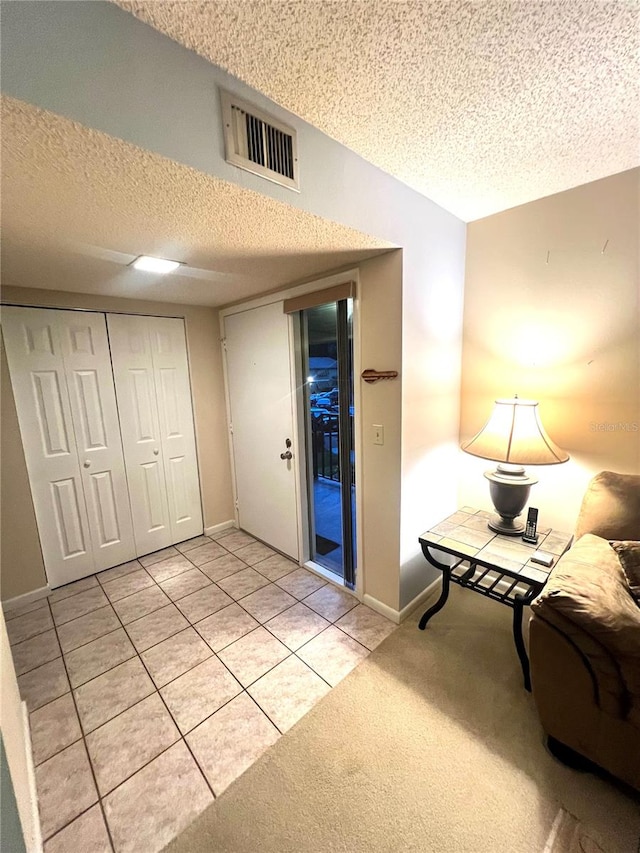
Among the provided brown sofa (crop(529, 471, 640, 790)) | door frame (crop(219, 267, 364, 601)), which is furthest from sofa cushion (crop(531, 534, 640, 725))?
door frame (crop(219, 267, 364, 601))

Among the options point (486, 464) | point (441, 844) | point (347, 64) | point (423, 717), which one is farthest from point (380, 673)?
point (347, 64)

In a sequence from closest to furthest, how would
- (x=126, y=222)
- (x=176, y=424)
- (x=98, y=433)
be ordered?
1. (x=126, y=222)
2. (x=98, y=433)
3. (x=176, y=424)

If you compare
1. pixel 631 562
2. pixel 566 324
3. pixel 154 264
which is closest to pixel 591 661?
pixel 631 562

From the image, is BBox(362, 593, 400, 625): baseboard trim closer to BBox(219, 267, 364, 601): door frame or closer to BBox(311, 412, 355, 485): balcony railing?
BBox(219, 267, 364, 601): door frame

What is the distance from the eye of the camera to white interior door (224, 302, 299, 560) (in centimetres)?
255

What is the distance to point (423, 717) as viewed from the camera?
1.48 m

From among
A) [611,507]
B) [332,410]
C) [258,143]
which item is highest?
[258,143]

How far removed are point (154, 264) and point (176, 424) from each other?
1475 mm

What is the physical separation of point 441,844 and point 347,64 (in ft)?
8.00

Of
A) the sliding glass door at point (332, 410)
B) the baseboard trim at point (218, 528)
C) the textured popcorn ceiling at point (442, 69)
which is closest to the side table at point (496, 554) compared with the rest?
the sliding glass door at point (332, 410)

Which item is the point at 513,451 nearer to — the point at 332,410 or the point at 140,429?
the point at 332,410

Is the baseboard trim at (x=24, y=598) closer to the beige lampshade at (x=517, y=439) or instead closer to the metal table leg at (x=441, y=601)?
the metal table leg at (x=441, y=601)

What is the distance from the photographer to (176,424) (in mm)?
2994

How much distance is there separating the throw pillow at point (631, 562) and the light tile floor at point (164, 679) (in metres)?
1.23
